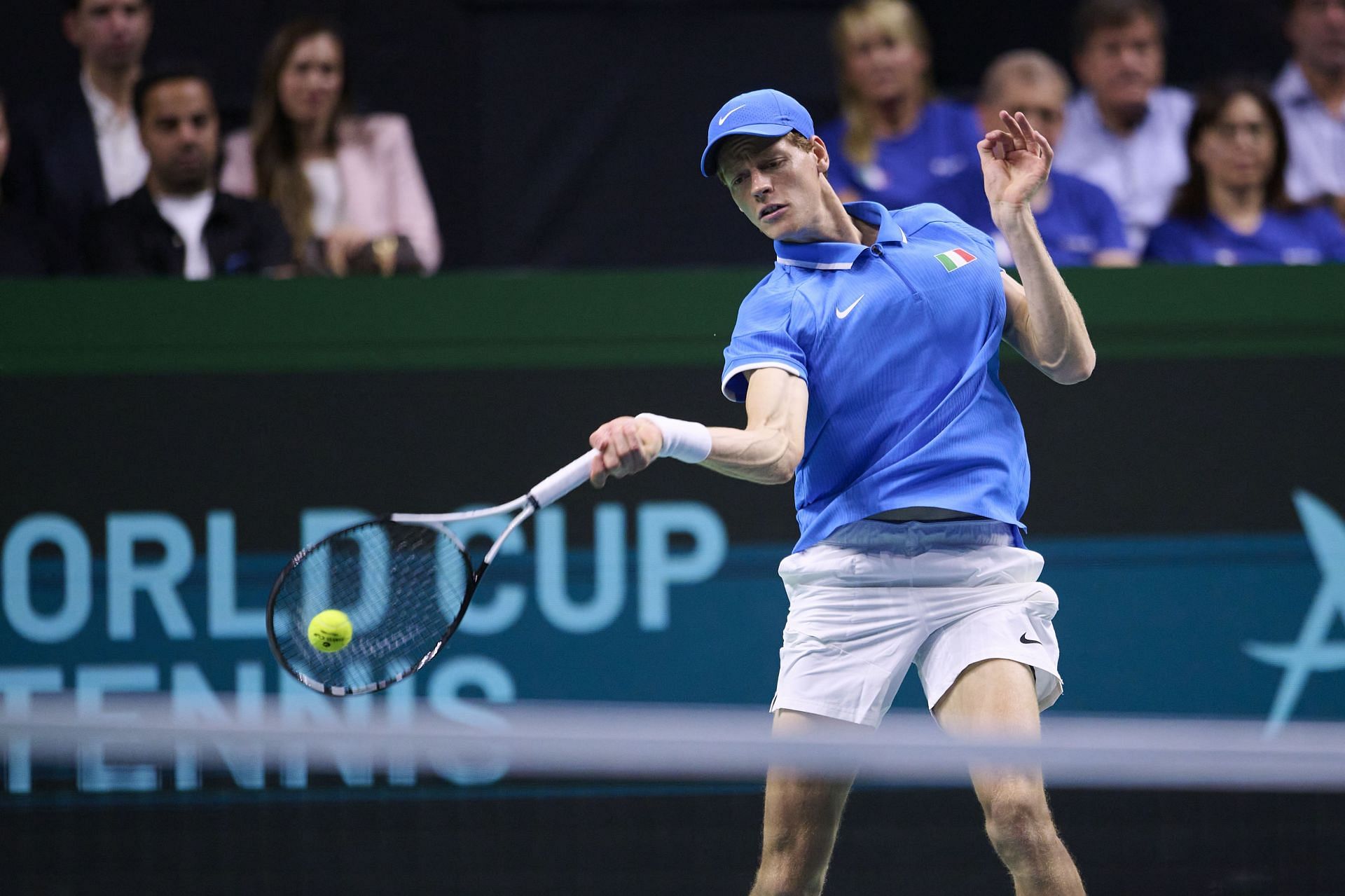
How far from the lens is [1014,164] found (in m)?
3.58

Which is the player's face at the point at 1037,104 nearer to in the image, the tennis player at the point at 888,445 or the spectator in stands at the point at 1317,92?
the spectator in stands at the point at 1317,92

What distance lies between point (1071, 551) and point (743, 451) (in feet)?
7.33

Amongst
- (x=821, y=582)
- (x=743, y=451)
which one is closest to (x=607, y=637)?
(x=821, y=582)

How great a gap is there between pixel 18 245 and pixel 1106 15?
373 centimetres

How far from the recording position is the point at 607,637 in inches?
199

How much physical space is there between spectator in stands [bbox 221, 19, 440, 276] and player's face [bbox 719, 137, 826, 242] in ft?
7.38

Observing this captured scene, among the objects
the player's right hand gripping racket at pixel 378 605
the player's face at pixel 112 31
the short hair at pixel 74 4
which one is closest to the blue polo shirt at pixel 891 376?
the player's right hand gripping racket at pixel 378 605

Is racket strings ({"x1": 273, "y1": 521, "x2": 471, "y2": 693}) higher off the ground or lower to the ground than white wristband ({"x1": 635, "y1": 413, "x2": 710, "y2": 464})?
lower

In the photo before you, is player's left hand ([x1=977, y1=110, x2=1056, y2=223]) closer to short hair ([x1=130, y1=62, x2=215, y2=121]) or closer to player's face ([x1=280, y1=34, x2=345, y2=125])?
player's face ([x1=280, y1=34, x2=345, y2=125])

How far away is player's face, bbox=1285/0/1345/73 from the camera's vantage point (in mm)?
6480

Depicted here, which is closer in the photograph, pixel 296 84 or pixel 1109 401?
pixel 1109 401

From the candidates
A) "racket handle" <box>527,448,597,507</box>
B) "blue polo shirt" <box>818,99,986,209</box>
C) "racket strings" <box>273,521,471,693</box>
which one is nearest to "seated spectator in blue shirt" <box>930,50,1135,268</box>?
"blue polo shirt" <box>818,99,986,209</box>

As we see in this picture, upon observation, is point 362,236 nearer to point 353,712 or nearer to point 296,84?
point 296,84

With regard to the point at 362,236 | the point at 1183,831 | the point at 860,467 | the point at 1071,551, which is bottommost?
the point at 1183,831
